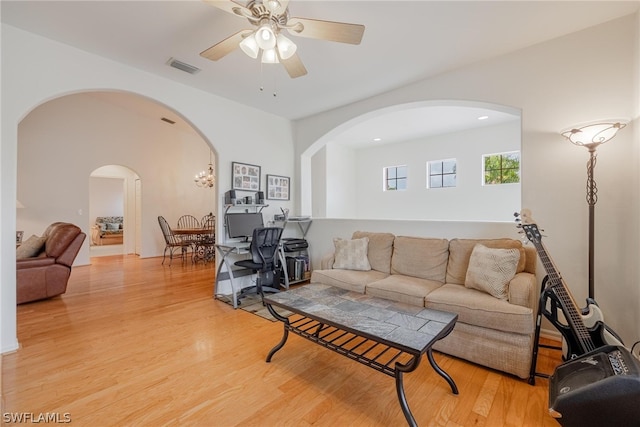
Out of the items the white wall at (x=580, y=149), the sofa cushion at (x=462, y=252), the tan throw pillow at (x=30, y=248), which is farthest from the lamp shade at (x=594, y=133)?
the tan throw pillow at (x=30, y=248)

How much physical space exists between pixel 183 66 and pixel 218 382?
3.21 meters

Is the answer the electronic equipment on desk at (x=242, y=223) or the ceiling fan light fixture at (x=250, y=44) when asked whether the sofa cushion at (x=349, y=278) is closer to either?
the electronic equipment on desk at (x=242, y=223)

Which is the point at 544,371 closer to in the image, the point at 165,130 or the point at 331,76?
the point at 331,76

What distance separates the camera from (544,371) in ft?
6.56

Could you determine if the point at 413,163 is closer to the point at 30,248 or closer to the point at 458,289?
the point at 458,289

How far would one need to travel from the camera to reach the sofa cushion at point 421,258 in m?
2.81

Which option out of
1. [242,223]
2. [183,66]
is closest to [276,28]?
[183,66]

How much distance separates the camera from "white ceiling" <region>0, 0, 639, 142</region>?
6.98 feet

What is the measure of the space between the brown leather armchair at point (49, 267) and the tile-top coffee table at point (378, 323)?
135 inches

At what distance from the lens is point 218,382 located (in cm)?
185

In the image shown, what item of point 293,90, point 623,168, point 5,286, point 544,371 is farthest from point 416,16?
point 5,286

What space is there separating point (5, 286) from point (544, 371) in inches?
174

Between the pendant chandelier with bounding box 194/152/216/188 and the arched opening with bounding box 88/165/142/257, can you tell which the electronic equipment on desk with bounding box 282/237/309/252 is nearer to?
the pendant chandelier with bounding box 194/152/216/188

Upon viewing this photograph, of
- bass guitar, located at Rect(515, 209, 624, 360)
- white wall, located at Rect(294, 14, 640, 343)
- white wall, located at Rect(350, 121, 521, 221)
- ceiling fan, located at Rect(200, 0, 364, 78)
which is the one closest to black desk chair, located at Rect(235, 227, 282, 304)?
ceiling fan, located at Rect(200, 0, 364, 78)
